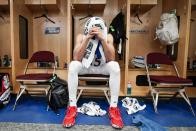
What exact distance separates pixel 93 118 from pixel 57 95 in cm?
48

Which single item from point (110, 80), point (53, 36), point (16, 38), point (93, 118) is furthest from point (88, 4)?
point (93, 118)

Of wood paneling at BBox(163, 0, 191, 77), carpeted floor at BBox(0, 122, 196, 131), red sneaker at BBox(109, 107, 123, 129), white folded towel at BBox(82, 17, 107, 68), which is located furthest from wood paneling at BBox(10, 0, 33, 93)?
wood paneling at BBox(163, 0, 191, 77)

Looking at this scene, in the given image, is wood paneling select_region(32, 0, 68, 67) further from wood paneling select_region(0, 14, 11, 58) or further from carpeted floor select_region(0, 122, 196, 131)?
carpeted floor select_region(0, 122, 196, 131)

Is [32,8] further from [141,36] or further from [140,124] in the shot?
[140,124]

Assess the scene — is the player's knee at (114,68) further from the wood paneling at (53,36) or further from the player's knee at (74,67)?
the wood paneling at (53,36)

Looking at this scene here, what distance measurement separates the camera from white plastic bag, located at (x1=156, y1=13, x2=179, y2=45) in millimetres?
2551

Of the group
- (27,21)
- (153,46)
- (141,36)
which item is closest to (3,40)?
(27,21)

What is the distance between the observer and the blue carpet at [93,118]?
1688 millimetres

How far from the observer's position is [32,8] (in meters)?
2.94

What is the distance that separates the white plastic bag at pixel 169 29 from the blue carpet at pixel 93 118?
0.88m

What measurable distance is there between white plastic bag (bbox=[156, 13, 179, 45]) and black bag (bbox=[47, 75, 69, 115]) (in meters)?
1.55

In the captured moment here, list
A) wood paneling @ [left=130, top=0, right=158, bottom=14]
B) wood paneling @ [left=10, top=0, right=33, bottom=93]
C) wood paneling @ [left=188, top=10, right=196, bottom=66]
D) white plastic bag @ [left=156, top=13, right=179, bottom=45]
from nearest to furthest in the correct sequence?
wood paneling @ [left=10, top=0, right=33, bottom=93] → white plastic bag @ [left=156, top=13, right=179, bottom=45] → wood paneling @ [left=130, top=0, right=158, bottom=14] → wood paneling @ [left=188, top=10, right=196, bottom=66]

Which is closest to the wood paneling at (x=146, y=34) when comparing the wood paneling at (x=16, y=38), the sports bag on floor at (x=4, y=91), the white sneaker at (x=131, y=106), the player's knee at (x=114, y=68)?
the white sneaker at (x=131, y=106)

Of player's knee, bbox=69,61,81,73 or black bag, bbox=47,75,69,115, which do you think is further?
black bag, bbox=47,75,69,115
